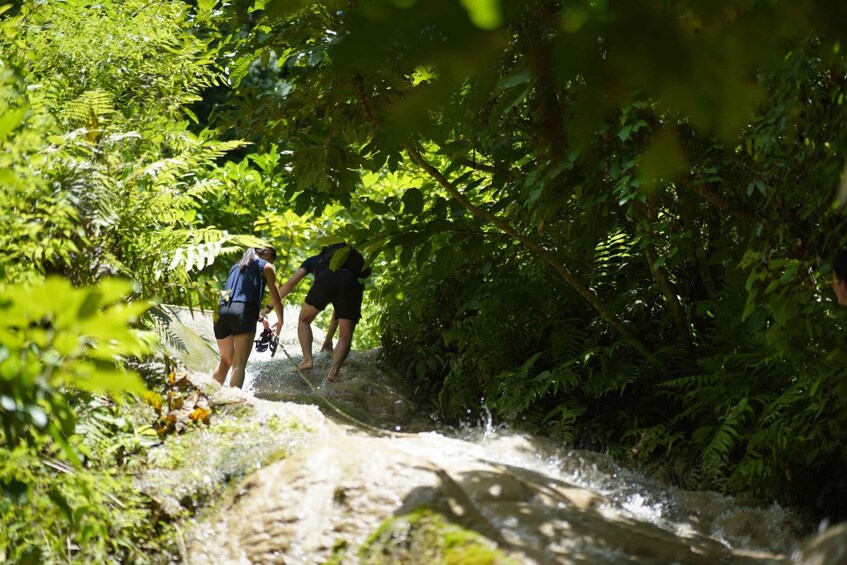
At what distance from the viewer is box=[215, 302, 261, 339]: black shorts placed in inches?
299

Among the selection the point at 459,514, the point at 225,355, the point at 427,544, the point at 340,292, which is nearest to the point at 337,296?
the point at 340,292

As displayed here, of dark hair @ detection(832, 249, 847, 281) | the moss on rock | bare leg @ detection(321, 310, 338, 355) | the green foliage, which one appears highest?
A: dark hair @ detection(832, 249, 847, 281)

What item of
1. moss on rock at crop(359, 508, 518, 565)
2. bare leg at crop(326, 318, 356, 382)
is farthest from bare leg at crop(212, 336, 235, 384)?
moss on rock at crop(359, 508, 518, 565)

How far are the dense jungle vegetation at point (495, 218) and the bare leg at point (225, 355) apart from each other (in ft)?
4.47

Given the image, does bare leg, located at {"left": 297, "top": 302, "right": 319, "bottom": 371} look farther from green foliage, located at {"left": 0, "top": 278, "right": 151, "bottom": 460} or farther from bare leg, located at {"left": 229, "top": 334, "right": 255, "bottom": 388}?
green foliage, located at {"left": 0, "top": 278, "right": 151, "bottom": 460}

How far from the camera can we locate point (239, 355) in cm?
775

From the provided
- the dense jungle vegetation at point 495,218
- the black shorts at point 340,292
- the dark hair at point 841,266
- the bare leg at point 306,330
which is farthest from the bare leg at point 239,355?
the dark hair at point 841,266

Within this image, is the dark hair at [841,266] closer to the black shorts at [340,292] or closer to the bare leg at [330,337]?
the black shorts at [340,292]

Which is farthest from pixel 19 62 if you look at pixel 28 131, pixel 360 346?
pixel 360 346

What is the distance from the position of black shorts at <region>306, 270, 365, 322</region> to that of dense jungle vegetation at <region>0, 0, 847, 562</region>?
621 mm

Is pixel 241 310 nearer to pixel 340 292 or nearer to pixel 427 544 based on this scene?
pixel 340 292

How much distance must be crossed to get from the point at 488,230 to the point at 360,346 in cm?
609

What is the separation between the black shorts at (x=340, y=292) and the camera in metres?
9.22

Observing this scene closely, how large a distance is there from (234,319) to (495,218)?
95.3 inches
